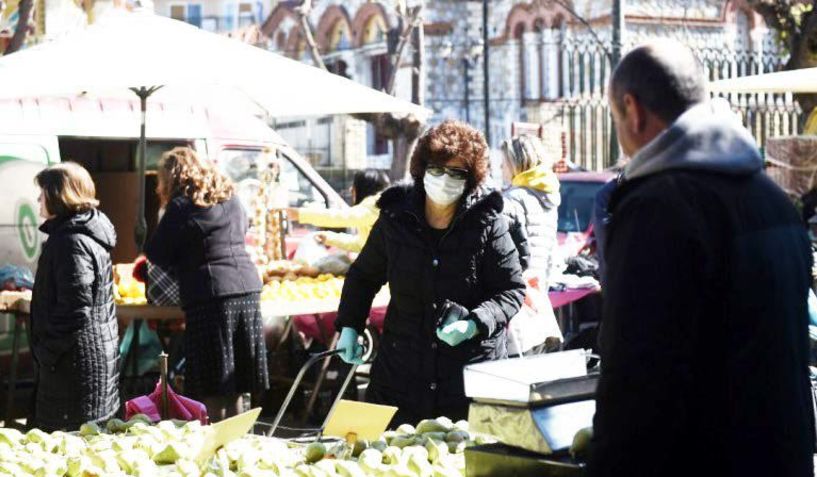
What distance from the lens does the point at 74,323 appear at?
22.6 feet

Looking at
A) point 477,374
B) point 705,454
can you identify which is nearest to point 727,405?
point 705,454

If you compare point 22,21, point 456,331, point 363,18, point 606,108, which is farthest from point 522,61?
point 456,331

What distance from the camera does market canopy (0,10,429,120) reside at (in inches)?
286

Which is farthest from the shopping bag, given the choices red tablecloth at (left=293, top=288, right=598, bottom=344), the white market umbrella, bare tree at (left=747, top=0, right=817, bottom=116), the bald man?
bare tree at (left=747, top=0, right=817, bottom=116)

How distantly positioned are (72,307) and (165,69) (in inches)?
51.9

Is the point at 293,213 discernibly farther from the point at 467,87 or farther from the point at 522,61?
the point at 522,61

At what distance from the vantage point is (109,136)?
10258 millimetres

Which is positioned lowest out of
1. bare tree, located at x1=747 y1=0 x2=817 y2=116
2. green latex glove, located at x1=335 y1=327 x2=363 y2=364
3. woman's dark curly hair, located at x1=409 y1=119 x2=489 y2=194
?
green latex glove, located at x1=335 y1=327 x2=363 y2=364

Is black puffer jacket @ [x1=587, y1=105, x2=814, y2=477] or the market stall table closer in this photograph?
black puffer jacket @ [x1=587, y1=105, x2=814, y2=477]

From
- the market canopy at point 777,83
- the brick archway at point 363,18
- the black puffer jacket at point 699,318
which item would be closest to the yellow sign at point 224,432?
the black puffer jacket at point 699,318

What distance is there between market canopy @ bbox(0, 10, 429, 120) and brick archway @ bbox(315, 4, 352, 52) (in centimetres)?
2204

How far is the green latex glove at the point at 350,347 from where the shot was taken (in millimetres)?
5488

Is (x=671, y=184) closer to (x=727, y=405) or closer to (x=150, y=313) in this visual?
(x=727, y=405)

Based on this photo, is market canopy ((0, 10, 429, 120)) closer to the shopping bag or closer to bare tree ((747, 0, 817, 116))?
the shopping bag
